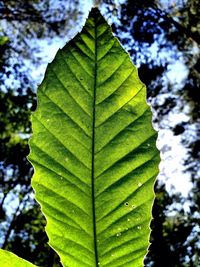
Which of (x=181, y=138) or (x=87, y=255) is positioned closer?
(x=87, y=255)

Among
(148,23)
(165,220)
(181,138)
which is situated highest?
(148,23)

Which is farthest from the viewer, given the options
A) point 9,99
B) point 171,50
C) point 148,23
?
point 9,99

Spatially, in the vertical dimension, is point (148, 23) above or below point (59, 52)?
below

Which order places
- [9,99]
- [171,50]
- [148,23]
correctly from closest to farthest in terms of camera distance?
[148,23] < [171,50] < [9,99]

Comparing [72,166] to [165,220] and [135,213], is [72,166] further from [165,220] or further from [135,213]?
[165,220]

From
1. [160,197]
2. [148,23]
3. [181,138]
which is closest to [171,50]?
[148,23]
